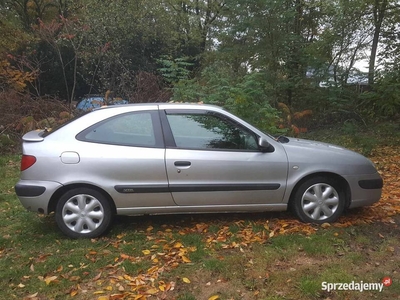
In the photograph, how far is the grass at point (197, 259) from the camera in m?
3.27

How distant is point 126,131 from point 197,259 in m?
1.64

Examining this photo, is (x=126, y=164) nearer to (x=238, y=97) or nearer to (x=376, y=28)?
(x=238, y=97)

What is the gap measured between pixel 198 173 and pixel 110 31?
10.9 m

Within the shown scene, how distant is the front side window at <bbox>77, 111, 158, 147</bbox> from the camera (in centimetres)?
433

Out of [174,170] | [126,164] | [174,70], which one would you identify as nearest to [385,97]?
[174,70]

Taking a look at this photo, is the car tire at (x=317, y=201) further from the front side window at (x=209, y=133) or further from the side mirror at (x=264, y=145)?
the front side window at (x=209, y=133)

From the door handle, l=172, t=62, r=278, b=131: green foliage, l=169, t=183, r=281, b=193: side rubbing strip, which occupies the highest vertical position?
l=172, t=62, r=278, b=131: green foliage

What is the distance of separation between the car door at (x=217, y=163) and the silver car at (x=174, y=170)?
1 cm

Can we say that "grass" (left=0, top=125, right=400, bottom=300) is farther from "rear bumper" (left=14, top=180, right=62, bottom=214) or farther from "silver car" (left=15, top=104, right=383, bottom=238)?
"rear bumper" (left=14, top=180, right=62, bottom=214)

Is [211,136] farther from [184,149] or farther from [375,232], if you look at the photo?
[375,232]

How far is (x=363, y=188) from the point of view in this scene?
4.55 metres

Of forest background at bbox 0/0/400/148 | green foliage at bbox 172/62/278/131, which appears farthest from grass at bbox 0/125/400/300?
forest background at bbox 0/0/400/148

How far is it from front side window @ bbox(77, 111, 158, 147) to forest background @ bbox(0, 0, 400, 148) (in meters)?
4.48

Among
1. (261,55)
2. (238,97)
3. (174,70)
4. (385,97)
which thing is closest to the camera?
(238,97)
